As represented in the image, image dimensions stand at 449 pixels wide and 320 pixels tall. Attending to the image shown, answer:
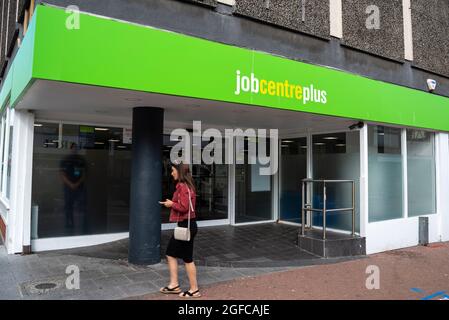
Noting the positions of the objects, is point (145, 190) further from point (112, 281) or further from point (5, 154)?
point (5, 154)

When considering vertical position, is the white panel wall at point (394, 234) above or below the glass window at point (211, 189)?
below

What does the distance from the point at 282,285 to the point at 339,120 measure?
12.6 ft

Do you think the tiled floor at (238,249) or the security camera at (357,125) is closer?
the tiled floor at (238,249)

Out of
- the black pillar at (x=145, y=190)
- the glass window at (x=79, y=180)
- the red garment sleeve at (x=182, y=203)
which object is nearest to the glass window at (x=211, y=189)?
the glass window at (x=79, y=180)

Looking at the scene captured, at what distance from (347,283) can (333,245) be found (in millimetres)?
1542

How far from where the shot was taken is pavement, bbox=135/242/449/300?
192 inches

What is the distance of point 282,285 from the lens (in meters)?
5.28

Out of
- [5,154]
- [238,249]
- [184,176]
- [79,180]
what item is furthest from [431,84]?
[5,154]

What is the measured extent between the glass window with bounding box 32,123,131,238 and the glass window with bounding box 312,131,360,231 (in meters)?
4.63

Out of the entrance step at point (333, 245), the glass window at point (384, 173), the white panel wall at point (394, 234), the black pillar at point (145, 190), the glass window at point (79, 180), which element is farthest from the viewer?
the glass window at point (384, 173)

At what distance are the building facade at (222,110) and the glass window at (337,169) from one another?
4 cm

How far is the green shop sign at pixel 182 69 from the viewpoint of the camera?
4.25 m

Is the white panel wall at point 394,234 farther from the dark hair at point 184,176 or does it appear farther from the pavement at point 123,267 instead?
the dark hair at point 184,176

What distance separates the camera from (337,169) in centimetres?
860
